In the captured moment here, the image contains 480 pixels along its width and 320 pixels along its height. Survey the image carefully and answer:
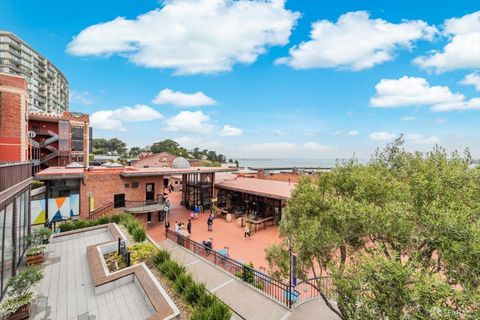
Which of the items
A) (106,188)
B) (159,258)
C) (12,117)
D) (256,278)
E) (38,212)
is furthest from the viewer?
(12,117)

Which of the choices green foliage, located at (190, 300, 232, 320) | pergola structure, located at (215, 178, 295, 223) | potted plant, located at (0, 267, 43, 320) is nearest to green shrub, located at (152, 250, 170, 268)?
potted plant, located at (0, 267, 43, 320)

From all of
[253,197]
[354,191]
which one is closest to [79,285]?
[354,191]

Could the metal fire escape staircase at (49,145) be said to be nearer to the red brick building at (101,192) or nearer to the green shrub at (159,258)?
the red brick building at (101,192)

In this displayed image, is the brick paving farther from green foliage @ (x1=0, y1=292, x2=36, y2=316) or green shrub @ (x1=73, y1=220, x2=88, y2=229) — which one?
green foliage @ (x1=0, y1=292, x2=36, y2=316)

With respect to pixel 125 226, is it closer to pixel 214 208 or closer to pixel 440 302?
pixel 214 208

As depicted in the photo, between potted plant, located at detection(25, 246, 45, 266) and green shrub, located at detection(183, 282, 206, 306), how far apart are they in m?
6.99

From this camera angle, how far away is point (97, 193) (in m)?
18.6

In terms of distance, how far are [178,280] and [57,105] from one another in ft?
344

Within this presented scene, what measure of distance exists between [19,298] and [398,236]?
10329 mm

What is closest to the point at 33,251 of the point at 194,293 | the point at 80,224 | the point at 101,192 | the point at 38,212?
the point at 80,224

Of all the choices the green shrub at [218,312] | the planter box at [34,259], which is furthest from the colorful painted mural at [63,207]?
the green shrub at [218,312]

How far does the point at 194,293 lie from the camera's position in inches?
315

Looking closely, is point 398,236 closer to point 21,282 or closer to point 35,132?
point 21,282

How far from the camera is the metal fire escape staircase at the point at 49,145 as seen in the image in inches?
1409
